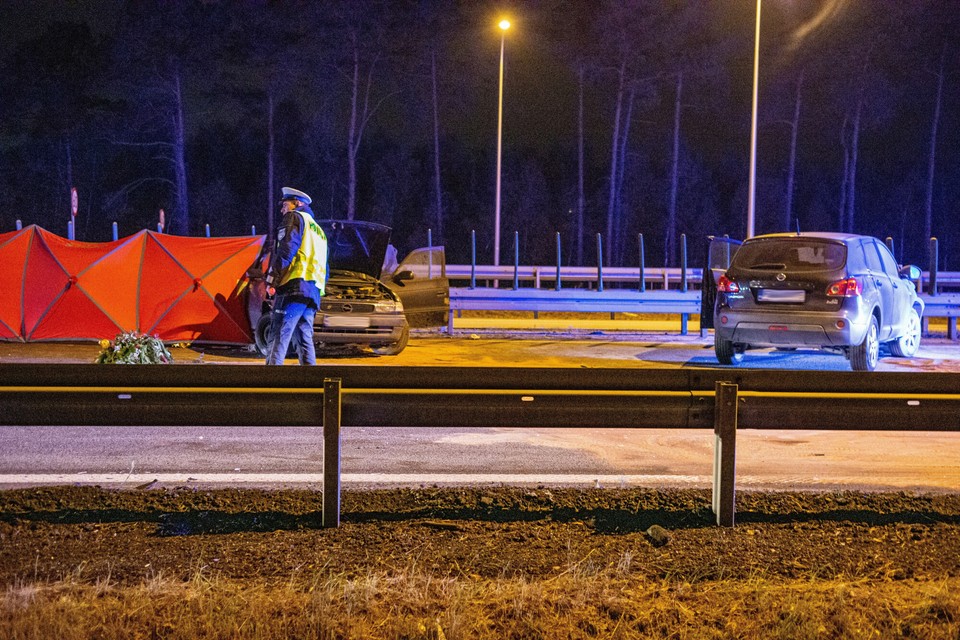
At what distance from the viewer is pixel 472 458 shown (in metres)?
6.15

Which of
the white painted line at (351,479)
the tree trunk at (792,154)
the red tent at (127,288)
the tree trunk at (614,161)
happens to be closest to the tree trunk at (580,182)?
the tree trunk at (614,161)

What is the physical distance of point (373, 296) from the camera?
11.2m

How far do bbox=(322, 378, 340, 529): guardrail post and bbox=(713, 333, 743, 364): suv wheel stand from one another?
Result: 760 cm

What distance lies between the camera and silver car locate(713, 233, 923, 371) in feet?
33.4

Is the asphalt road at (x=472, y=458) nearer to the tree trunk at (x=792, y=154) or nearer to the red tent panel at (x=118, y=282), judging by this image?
the red tent panel at (x=118, y=282)

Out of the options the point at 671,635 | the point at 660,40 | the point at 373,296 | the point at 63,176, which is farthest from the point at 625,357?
the point at 63,176

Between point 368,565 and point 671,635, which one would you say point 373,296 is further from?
point 671,635

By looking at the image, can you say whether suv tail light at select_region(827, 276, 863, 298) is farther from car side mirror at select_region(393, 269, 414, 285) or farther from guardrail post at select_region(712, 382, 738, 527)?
guardrail post at select_region(712, 382, 738, 527)

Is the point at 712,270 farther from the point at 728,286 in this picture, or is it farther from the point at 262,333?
the point at 262,333

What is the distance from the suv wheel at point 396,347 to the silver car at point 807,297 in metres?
3.89

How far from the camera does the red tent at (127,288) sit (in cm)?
1238

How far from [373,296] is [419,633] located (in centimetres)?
833

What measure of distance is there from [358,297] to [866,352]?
6.09m

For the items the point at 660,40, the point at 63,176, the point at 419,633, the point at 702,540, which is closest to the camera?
the point at 419,633
